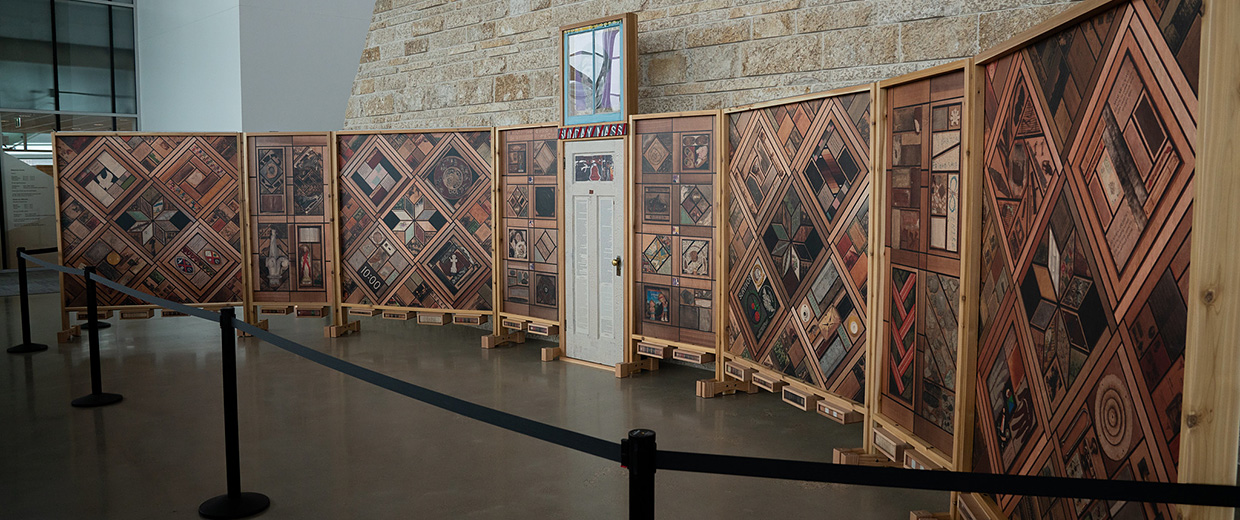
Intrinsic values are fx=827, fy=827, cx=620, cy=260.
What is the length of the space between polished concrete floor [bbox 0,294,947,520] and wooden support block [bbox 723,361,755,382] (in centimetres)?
24

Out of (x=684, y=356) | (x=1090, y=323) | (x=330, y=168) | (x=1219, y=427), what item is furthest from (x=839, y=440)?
(x=330, y=168)

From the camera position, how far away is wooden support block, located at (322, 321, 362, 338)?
27.6 feet

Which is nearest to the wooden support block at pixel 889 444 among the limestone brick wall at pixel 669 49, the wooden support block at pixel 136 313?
the limestone brick wall at pixel 669 49

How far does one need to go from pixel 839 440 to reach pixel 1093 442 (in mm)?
2710

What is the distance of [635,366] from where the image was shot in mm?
6797

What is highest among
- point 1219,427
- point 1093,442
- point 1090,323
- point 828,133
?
point 828,133

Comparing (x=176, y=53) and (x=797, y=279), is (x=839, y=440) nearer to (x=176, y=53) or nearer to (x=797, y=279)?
(x=797, y=279)

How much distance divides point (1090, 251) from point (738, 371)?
3.40 meters

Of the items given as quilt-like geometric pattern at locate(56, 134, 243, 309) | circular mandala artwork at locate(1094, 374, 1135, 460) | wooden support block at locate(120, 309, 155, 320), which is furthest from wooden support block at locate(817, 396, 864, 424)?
wooden support block at locate(120, 309, 155, 320)

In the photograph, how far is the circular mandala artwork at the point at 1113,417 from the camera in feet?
7.52

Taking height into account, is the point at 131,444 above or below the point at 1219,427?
below

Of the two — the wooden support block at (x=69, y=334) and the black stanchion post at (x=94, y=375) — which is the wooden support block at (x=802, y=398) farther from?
the wooden support block at (x=69, y=334)

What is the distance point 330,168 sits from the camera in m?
8.24

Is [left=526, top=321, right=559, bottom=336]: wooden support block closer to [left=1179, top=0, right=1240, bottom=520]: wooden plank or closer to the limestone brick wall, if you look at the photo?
the limestone brick wall
